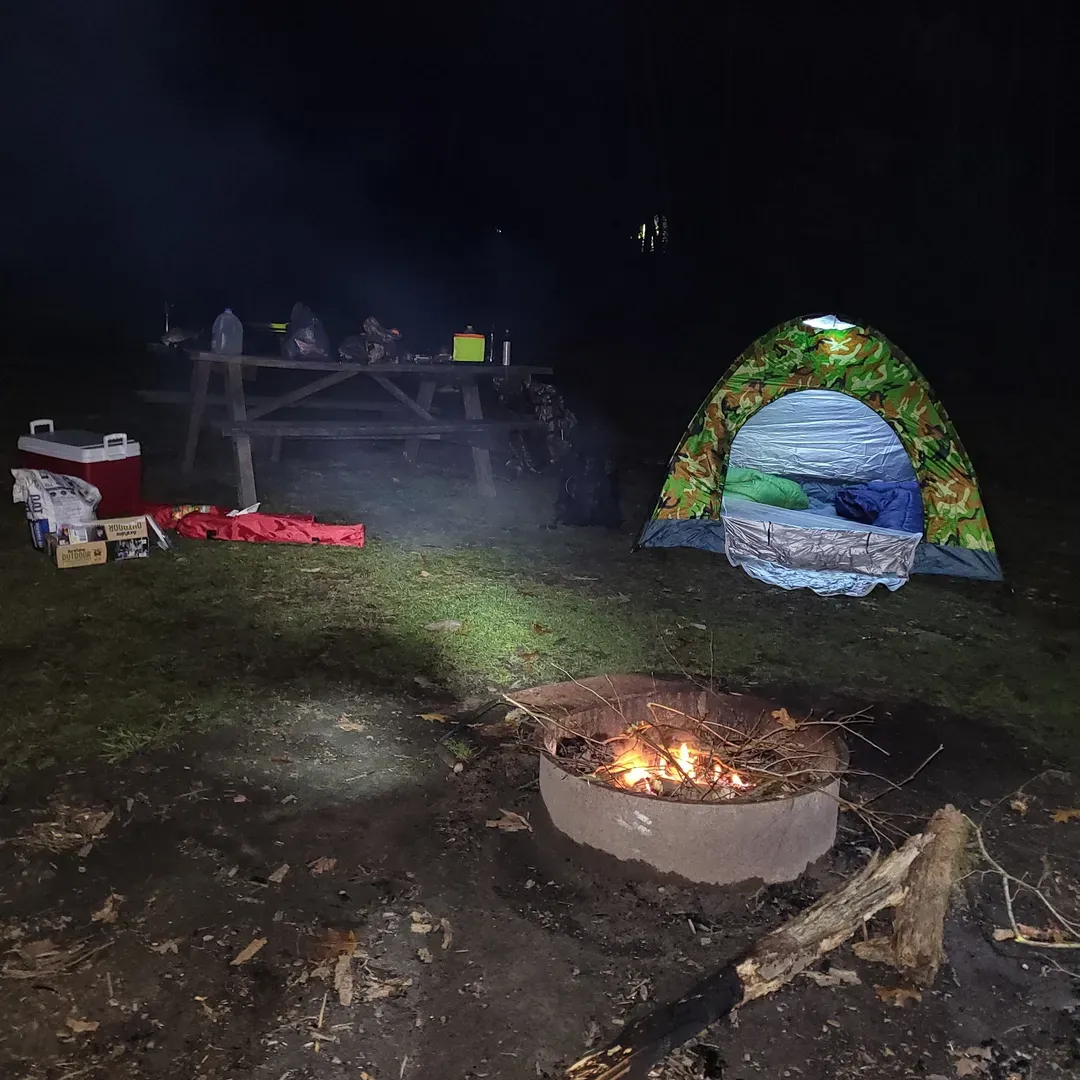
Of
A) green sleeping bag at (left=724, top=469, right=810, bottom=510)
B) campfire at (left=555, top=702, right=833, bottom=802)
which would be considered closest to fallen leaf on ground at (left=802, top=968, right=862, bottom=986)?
campfire at (left=555, top=702, right=833, bottom=802)

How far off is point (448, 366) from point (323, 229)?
62.3ft

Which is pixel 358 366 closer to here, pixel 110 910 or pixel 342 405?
pixel 342 405

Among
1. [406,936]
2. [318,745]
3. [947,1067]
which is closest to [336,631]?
[318,745]

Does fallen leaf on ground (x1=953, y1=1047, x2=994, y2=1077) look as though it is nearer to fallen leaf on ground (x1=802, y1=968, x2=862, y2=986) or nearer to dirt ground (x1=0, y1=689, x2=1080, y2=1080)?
dirt ground (x1=0, y1=689, x2=1080, y2=1080)

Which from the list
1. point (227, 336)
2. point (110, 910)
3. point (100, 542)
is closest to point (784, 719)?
point (110, 910)

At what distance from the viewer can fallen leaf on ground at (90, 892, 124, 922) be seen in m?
3.21

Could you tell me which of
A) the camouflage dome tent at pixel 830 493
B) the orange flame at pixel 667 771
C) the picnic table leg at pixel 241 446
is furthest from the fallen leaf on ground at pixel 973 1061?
the picnic table leg at pixel 241 446

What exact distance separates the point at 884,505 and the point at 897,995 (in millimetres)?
4922

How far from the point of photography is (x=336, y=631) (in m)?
5.72

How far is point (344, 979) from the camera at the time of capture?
118 inches

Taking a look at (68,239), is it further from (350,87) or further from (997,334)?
(997,334)

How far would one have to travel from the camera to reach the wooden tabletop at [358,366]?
773 centimetres

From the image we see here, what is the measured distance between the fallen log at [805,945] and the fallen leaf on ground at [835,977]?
0.04 meters

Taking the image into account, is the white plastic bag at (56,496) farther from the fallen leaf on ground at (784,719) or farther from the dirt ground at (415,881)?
the fallen leaf on ground at (784,719)
